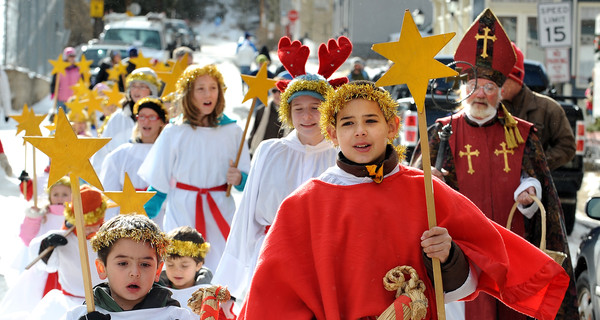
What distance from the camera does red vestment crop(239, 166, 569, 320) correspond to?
3705mm

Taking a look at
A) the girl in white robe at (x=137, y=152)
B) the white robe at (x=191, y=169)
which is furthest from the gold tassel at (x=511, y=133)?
the girl in white robe at (x=137, y=152)

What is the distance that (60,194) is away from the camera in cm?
814

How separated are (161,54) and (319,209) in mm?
25525

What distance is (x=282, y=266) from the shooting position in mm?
3740

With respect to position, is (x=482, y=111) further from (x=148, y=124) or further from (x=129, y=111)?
(x=129, y=111)

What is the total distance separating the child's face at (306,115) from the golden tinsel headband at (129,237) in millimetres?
1268

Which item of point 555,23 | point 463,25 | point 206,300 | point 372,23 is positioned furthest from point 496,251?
point 372,23

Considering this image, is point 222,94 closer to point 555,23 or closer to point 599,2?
point 555,23

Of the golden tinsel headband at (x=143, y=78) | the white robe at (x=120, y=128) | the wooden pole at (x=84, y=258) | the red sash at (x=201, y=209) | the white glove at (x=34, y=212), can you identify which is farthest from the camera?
the white robe at (x=120, y=128)

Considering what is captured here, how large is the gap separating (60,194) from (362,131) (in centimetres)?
481

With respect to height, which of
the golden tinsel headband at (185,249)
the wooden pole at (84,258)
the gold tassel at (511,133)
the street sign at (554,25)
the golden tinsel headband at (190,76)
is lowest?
the golden tinsel headband at (185,249)

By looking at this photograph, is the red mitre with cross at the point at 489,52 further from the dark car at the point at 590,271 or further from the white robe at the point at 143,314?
the white robe at the point at 143,314

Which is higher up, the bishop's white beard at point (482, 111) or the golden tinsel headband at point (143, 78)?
the golden tinsel headband at point (143, 78)

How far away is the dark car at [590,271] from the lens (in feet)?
19.0
